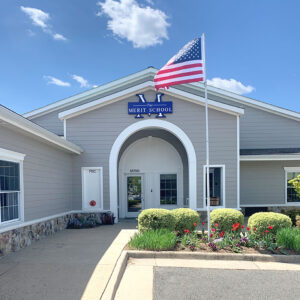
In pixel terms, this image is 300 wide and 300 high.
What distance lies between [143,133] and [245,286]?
9.00 m

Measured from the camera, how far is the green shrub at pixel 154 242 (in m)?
6.27

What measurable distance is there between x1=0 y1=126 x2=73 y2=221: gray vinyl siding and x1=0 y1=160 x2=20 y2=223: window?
0.30 metres

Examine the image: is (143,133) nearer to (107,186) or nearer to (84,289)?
(107,186)

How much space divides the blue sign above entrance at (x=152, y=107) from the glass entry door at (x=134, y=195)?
3.79 m

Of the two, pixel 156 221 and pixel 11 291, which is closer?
pixel 11 291

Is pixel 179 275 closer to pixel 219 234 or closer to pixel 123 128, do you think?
pixel 219 234

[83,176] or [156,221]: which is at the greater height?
[83,176]

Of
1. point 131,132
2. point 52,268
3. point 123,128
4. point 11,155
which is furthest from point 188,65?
point 52,268

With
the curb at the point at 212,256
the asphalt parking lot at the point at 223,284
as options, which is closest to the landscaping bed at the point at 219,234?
the curb at the point at 212,256

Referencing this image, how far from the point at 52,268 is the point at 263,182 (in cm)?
1063

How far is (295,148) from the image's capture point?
13391 mm

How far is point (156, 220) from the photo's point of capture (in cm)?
717

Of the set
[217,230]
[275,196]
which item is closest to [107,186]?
[217,230]

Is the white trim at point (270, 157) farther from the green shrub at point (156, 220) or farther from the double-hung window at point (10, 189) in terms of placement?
the double-hung window at point (10, 189)
